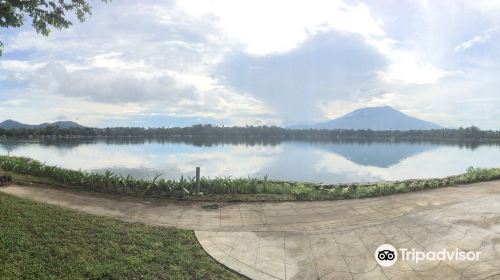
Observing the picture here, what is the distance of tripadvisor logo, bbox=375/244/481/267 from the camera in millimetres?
8398

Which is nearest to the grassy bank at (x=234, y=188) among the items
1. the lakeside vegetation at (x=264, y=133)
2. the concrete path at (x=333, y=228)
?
the concrete path at (x=333, y=228)

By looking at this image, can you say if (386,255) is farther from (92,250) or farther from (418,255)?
(92,250)

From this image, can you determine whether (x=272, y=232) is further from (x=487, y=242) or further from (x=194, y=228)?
(x=487, y=242)

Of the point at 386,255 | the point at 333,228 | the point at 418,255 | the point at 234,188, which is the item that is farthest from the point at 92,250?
the point at 234,188

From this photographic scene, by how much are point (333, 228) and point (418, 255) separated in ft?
7.88

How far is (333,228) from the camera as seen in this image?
10625mm

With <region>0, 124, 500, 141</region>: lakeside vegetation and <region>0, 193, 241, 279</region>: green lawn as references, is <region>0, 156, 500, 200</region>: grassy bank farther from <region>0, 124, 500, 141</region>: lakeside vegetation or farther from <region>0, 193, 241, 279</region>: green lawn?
<region>0, 124, 500, 141</region>: lakeside vegetation

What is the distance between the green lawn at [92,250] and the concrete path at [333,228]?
26.1 inches

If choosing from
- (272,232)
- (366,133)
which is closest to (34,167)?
(272,232)

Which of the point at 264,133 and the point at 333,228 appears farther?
the point at 264,133

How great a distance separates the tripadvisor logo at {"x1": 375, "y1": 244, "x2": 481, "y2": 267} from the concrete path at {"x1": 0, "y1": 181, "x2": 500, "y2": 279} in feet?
0.42

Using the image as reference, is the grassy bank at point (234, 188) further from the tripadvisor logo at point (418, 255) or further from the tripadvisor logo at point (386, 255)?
the tripadvisor logo at point (418, 255)

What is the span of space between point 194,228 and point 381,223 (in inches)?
201

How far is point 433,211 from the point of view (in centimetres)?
1134
